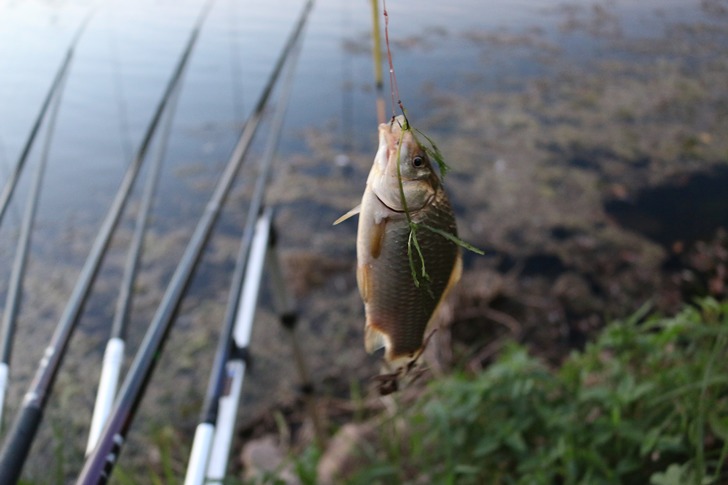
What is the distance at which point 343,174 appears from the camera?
5203mm

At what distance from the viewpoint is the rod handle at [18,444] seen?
0.97m

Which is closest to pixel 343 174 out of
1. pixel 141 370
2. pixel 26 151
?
pixel 26 151

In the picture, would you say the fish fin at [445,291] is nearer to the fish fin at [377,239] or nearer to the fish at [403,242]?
the fish at [403,242]

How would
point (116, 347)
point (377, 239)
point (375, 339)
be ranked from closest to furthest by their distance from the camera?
point (377, 239) → point (375, 339) → point (116, 347)

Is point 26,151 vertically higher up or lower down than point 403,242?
lower down

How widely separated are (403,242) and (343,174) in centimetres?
438

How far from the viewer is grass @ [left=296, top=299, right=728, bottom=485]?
5.59 ft

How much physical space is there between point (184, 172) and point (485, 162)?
2.64m

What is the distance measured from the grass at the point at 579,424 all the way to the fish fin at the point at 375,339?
989 mm

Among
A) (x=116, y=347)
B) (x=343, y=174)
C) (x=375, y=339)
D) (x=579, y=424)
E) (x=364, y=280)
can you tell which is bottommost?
(x=343, y=174)

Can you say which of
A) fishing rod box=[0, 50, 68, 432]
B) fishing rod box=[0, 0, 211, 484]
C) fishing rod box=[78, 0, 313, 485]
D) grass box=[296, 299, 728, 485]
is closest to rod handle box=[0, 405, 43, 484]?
fishing rod box=[0, 0, 211, 484]

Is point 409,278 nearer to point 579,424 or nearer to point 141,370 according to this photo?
point 141,370

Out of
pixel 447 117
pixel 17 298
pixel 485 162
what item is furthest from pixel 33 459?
pixel 447 117

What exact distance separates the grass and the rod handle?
3.25 feet
